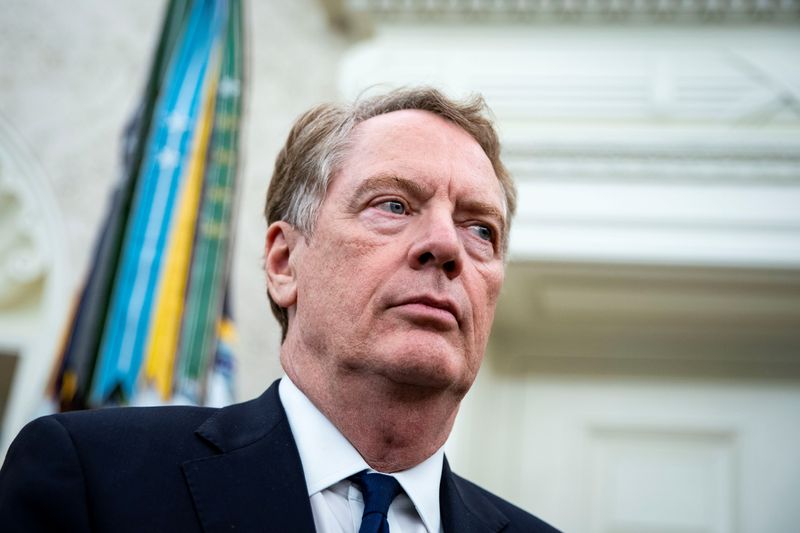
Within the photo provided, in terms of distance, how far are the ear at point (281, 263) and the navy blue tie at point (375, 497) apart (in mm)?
283

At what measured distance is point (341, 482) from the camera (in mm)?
1058

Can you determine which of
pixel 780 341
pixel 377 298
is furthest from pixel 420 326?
pixel 780 341

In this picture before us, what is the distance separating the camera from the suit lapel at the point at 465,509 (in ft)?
3.73

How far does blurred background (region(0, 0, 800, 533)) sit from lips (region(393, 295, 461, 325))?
4.29ft

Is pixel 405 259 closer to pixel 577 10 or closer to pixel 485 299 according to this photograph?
pixel 485 299

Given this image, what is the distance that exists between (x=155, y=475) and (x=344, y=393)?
238 millimetres

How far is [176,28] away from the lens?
245 cm

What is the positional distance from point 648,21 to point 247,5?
1129mm

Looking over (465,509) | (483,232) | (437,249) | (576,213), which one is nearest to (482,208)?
(483,232)

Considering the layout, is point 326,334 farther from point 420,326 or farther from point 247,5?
point 247,5

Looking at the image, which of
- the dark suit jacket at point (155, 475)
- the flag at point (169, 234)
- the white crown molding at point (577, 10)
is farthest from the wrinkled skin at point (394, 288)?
the white crown molding at point (577, 10)

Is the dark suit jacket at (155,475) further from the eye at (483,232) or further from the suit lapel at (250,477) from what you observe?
the eye at (483,232)

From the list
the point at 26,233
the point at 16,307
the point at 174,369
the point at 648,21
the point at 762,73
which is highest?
the point at 648,21

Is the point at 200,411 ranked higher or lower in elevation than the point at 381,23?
lower
